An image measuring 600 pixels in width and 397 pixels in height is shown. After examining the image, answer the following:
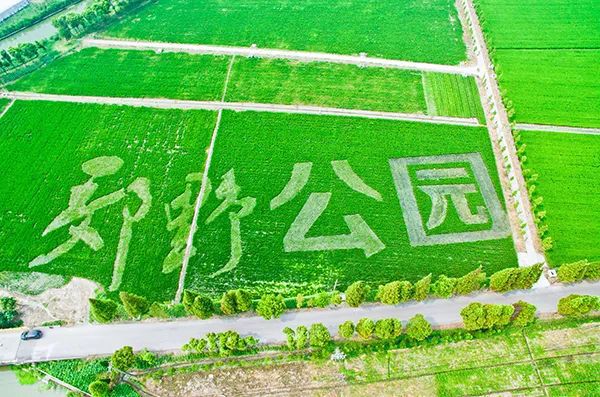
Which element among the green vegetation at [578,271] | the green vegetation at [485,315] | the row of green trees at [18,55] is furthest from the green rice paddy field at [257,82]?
the green vegetation at [485,315]

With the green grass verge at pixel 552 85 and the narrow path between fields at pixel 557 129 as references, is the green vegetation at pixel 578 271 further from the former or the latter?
the green grass verge at pixel 552 85

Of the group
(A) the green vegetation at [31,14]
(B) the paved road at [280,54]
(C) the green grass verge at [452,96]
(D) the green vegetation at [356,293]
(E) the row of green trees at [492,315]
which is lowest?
(E) the row of green trees at [492,315]

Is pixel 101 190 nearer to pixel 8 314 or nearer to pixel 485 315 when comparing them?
pixel 8 314

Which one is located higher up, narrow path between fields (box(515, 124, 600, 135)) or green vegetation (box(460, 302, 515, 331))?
narrow path between fields (box(515, 124, 600, 135))

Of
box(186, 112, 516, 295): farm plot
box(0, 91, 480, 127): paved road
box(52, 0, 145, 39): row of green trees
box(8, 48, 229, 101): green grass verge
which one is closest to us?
box(186, 112, 516, 295): farm plot

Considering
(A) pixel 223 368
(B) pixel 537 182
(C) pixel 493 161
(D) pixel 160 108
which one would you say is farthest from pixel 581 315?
(D) pixel 160 108

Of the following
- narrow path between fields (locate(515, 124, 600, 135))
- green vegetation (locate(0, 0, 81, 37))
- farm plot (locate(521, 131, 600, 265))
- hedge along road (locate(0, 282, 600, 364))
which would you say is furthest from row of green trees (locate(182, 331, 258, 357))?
green vegetation (locate(0, 0, 81, 37))

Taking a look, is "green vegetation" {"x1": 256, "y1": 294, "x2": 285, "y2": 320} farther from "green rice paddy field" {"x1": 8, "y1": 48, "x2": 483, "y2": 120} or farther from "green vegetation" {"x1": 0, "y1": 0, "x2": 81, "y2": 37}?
"green vegetation" {"x1": 0, "y1": 0, "x2": 81, "y2": 37}
